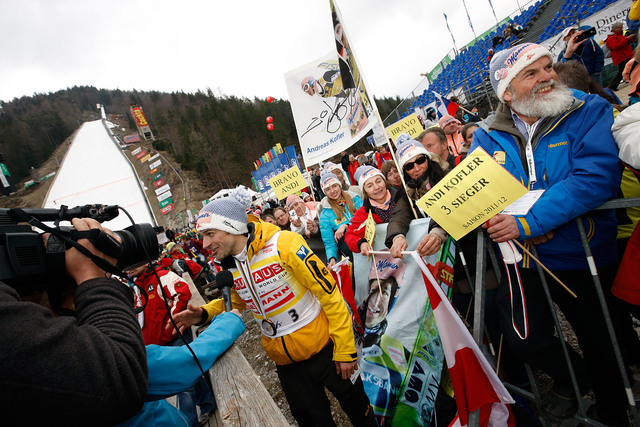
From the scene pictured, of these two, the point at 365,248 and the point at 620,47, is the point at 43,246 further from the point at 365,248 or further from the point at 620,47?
the point at 620,47

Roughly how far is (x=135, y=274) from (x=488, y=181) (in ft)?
10.1

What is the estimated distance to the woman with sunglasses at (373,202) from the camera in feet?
9.58

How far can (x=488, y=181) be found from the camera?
1456 mm

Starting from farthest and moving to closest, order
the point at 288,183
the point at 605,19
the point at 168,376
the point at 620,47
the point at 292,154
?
1. the point at 292,154
2. the point at 605,19
3. the point at 288,183
4. the point at 620,47
5. the point at 168,376

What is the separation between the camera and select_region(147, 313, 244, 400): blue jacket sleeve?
1209 mm

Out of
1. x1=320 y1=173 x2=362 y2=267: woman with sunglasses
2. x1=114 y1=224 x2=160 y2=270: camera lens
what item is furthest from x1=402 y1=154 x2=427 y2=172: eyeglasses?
x1=114 y1=224 x2=160 y2=270: camera lens

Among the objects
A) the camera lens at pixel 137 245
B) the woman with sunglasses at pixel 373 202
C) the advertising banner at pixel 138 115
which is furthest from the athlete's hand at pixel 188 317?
the advertising banner at pixel 138 115

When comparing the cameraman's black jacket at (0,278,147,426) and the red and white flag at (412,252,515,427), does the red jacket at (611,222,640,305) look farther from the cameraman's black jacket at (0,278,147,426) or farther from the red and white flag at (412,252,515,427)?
the cameraman's black jacket at (0,278,147,426)

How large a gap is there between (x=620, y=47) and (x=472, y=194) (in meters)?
8.66

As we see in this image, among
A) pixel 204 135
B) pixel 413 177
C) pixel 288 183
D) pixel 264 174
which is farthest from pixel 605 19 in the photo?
pixel 204 135

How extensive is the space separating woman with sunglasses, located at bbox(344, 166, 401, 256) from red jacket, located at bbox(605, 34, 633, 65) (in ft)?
25.1

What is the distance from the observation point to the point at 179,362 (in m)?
1.30

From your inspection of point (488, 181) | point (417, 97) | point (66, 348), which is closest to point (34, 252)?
point (66, 348)

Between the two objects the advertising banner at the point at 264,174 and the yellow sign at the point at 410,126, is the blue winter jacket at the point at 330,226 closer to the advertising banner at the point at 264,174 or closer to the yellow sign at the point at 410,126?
the yellow sign at the point at 410,126
